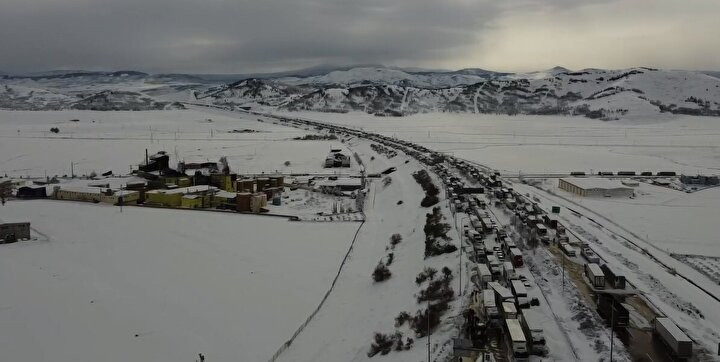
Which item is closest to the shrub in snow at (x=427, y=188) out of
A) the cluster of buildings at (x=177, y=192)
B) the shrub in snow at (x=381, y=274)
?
the cluster of buildings at (x=177, y=192)

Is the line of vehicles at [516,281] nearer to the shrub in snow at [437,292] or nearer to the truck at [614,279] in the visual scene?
the truck at [614,279]

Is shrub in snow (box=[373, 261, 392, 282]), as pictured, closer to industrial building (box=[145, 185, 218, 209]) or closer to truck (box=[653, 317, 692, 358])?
truck (box=[653, 317, 692, 358])

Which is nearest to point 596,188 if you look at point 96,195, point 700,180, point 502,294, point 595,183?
point 595,183

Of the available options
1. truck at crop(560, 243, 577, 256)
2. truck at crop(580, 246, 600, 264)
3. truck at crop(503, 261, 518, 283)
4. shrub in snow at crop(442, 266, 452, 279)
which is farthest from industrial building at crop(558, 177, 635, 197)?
truck at crop(503, 261, 518, 283)

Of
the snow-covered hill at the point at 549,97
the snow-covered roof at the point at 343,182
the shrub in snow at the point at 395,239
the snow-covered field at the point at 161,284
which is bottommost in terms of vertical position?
the snow-covered field at the point at 161,284

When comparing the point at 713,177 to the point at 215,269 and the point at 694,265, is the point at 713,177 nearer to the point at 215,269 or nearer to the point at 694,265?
the point at 694,265

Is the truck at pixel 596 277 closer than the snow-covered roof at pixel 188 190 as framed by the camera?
Yes

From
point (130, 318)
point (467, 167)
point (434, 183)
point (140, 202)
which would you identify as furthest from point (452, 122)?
point (130, 318)
